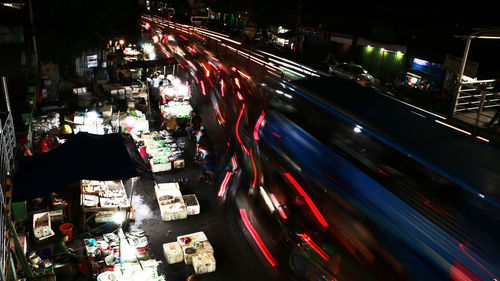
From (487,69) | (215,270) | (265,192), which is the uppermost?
(487,69)

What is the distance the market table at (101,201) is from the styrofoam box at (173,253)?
1942mm

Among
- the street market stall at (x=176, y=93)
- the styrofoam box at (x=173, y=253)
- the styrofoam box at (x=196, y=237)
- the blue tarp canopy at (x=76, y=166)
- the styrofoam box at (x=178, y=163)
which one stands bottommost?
the styrofoam box at (x=173, y=253)

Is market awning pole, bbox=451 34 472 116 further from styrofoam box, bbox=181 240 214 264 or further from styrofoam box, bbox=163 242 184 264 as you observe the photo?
styrofoam box, bbox=163 242 184 264

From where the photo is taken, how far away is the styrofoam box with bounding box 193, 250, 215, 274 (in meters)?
8.02

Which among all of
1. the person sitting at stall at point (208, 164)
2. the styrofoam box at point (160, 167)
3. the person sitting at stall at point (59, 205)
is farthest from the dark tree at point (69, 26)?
the person sitting at stall at point (208, 164)

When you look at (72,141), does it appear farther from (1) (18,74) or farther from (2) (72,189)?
(1) (18,74)

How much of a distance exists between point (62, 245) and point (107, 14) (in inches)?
572

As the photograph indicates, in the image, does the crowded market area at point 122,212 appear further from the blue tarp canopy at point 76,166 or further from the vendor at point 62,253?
the blue tarp canopy at point 76,166

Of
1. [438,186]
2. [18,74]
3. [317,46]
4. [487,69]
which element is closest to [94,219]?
[438,186]

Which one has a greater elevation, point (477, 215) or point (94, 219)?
point (477, 215)

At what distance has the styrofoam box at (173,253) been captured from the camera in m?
8.34

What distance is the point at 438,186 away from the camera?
6570 millimetres

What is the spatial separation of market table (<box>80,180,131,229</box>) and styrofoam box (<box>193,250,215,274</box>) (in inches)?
109

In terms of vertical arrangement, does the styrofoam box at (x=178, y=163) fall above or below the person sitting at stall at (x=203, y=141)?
below
